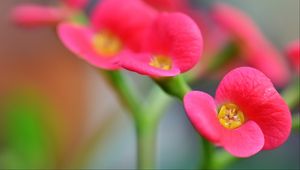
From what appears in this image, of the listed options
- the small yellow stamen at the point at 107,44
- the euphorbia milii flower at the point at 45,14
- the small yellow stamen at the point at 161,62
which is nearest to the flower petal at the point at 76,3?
the euphorbia milii flower at the point at 45,14

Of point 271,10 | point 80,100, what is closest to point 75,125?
point 80,100

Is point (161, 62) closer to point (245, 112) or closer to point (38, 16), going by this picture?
point (245, 112)

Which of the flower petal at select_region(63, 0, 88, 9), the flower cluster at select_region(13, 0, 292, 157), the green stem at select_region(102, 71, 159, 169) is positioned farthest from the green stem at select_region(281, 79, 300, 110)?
the flower petal at select_region(63, 0, 88, 9)

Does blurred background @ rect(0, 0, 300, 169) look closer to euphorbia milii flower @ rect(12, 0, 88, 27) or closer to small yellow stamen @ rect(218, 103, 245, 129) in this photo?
euphorbia milii flower @ rect(12, 0, 88, 27)

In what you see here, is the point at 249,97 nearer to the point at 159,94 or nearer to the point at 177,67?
the point at 177,67

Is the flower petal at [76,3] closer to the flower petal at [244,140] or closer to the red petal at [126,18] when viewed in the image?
the red petal at [126,18]
